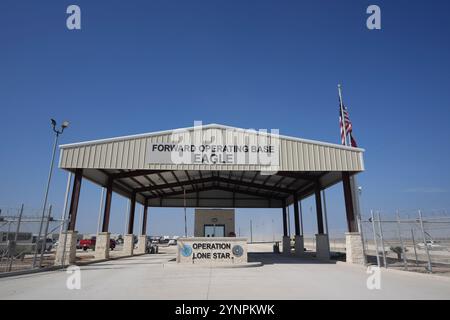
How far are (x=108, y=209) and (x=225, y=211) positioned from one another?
1453 centimetres

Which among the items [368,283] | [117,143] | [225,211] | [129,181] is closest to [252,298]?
[368,283]

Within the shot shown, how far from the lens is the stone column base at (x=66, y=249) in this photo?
624 inches

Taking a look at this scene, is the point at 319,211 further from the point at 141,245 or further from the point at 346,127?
the point at 141,245

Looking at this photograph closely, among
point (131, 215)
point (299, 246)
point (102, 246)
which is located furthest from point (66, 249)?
point (299, 246)

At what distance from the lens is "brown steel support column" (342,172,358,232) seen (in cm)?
1744

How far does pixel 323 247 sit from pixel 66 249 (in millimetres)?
16934

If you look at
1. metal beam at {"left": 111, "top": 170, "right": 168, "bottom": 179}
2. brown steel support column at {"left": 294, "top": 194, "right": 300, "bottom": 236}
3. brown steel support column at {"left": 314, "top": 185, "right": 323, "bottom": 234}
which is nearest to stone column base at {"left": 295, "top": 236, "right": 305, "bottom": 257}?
brown steel support column at {"left": 294, "top": 194, "right": 300, "bottom": 236}

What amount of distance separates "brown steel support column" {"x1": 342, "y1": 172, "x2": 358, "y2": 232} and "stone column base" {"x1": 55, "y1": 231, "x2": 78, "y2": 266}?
1613 cm

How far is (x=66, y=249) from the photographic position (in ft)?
53.4

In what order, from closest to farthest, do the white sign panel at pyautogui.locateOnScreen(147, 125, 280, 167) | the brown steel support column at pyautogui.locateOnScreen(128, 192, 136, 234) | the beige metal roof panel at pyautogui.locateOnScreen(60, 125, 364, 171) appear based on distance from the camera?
the beige metal roof panel at pyautogui.locateOnScreen(60, 125, 364, 171), the white sign panel at pyautogui.locateOnScreen(147, 125, 280, 167), the brown steel support column at pyautogui.locateOnScreen(128, 192, 136, 234)

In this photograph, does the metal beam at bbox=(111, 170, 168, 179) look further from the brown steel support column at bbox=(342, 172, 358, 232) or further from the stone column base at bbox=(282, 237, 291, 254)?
the stone column base at bbox=(282, 237, 291, 254)

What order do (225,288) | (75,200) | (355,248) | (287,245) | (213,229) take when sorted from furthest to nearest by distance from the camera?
1. (287,245)
2. (213,229)
3. (75,200)
4. (355,248)
5. (225,288)
